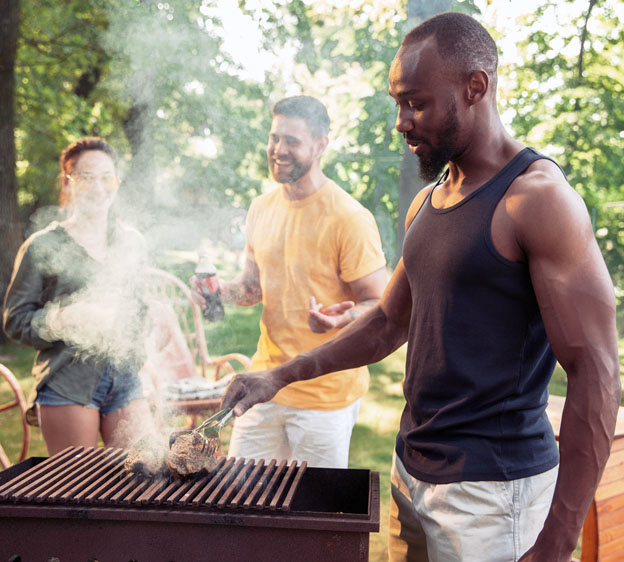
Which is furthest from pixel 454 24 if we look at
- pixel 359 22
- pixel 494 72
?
pixel 359 22

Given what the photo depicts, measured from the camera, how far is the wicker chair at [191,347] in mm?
4121

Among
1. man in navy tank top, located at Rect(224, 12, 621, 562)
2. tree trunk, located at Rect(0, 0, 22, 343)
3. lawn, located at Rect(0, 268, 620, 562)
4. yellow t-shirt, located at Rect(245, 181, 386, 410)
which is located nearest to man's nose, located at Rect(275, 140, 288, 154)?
yellow t-shirt, located at Rect(245, 181, 386, 410)

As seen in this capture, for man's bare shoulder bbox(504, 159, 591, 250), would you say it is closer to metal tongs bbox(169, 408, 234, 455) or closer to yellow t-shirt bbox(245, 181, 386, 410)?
metal tongs bbox(169, 408, 234, 455)

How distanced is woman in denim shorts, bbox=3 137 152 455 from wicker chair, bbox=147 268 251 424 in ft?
3.64

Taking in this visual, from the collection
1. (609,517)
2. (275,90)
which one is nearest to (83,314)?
(609,517)

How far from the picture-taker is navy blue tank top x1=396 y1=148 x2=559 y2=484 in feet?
4.67

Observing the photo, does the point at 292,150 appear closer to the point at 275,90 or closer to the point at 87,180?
the point at 87,180

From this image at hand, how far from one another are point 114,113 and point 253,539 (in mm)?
12985

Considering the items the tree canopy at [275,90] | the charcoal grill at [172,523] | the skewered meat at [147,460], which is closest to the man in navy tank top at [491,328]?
the charcoal grill at [172,523]

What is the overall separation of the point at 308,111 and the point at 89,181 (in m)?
1.24

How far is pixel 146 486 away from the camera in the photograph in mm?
1830

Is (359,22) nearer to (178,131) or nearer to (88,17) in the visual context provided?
(178,131)

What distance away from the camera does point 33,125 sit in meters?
10.4

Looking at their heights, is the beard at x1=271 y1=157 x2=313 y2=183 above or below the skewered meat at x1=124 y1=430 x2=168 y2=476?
above
